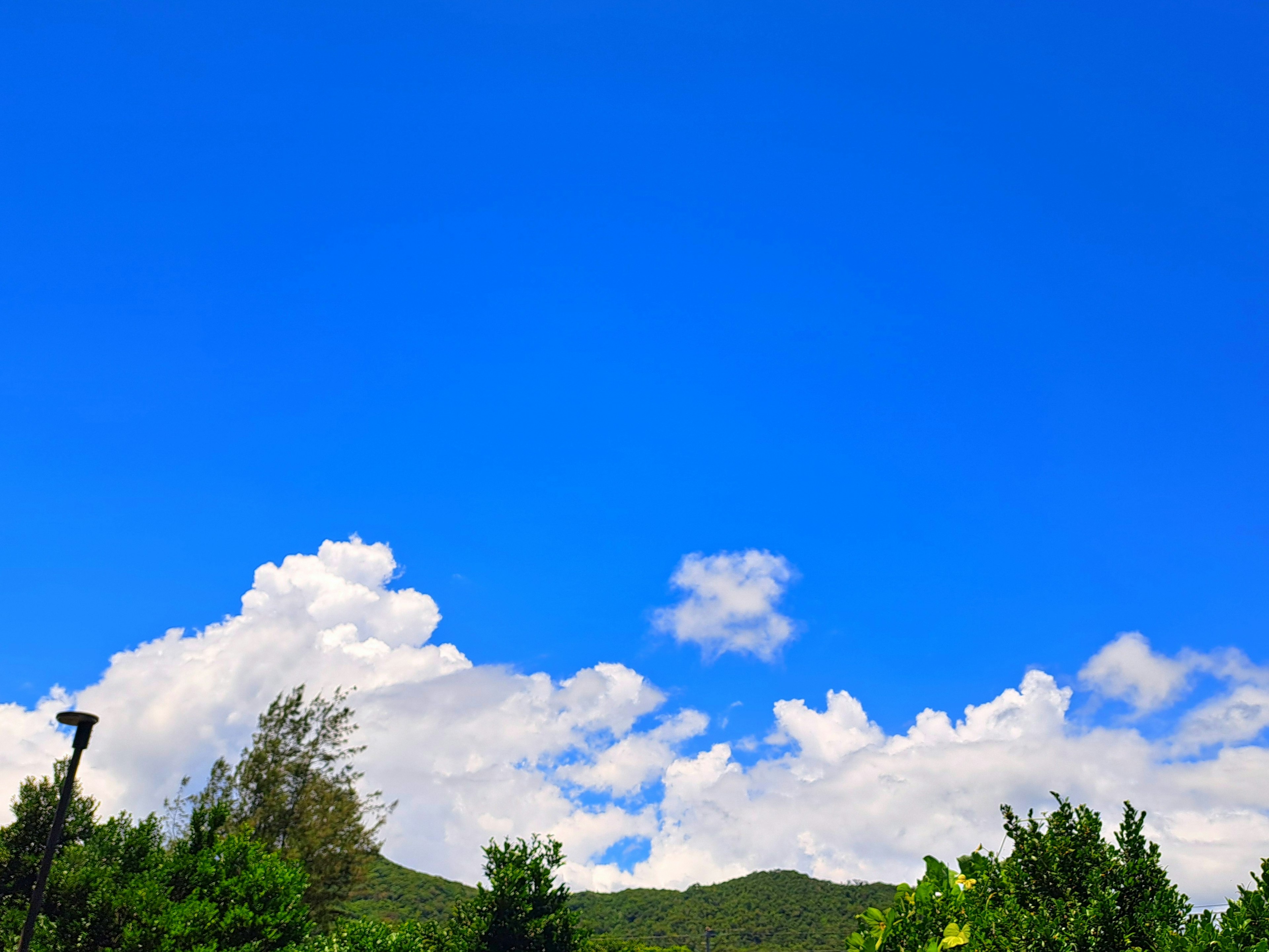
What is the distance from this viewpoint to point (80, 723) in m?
14.6

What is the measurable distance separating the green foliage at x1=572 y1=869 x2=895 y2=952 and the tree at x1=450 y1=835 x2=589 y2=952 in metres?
85.5

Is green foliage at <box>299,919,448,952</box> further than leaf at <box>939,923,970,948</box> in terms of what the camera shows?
Yes

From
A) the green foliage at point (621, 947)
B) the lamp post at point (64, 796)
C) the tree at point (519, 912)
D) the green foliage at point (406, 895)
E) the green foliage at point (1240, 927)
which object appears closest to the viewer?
the green foliage at point (1240, 927)

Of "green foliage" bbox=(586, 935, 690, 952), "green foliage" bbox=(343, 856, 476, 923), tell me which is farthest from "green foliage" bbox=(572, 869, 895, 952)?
"green foliage" bbox=(586, 935, 690, 952)

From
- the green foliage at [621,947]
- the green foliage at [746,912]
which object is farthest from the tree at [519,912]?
the green foliage at [746,912]

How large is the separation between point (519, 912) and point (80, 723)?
12.4m

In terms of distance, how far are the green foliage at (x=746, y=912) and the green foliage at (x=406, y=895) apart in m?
17.4

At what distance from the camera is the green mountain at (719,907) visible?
10175 cm

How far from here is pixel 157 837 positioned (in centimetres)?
3212

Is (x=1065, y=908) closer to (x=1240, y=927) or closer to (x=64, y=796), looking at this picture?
(x=1240, y=927)

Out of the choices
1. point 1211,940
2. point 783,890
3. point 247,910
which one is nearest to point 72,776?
point 247,910

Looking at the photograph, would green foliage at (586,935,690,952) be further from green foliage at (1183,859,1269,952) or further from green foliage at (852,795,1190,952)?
green foliage at (1183,859,1269,952)

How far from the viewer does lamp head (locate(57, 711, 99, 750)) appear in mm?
A: 14484

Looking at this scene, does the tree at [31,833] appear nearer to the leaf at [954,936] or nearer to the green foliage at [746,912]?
the leaf at [954,936]
